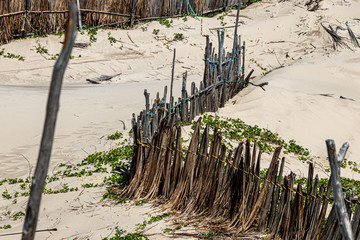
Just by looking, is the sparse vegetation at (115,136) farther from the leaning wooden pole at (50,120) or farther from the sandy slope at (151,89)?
the leaning wooden pole at (50,120)

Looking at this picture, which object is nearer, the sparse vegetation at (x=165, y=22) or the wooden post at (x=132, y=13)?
the wooden post at (x=132, y=13)

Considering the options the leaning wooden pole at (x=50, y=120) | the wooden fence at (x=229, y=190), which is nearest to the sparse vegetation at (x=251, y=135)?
the wooden fence at (x=229, y=190)

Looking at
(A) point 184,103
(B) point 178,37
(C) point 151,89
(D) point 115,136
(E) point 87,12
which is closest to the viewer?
(A) point 184,103

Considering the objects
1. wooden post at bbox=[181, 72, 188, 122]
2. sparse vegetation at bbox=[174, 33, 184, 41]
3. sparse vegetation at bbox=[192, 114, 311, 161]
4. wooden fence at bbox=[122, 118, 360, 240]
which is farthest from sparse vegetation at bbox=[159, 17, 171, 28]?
wooden fence at bbox=[122, 118, 360, 240]

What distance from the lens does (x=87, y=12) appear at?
44.3ft

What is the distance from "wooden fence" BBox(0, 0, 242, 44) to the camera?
1234cm

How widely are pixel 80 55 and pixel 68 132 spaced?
532 cm

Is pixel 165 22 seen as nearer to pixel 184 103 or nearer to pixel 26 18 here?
pixel 26 18

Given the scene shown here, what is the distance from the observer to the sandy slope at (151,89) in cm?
521

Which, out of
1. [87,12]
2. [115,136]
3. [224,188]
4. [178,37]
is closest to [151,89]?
[115,136]

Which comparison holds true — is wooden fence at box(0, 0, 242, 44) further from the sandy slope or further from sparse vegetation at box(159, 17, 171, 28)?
the sandy slope

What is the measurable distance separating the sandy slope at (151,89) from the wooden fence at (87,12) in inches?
15.9

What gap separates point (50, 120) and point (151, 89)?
878 centimetres

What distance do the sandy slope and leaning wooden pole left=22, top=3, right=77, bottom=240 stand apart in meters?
2.49
